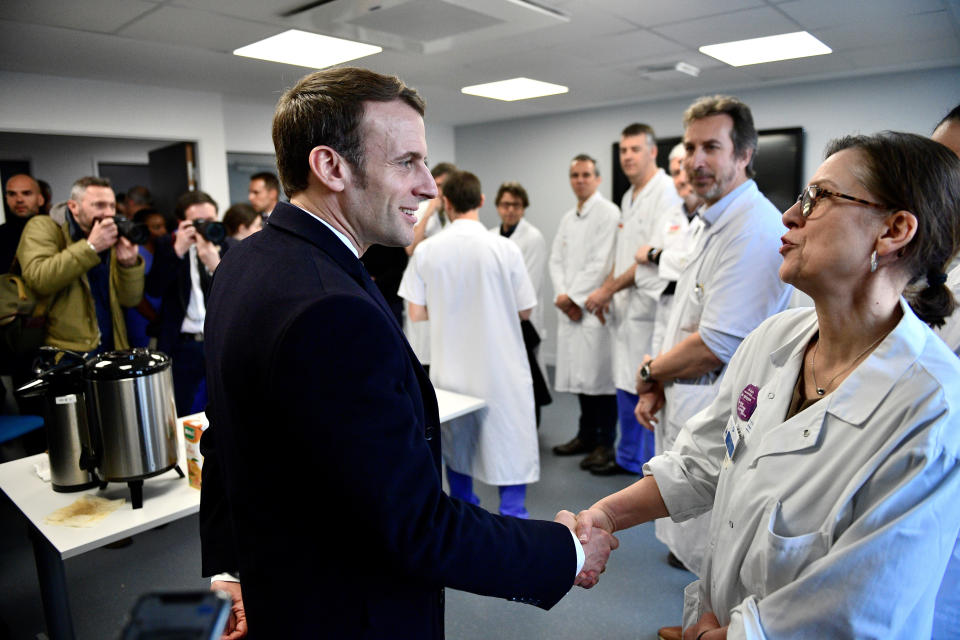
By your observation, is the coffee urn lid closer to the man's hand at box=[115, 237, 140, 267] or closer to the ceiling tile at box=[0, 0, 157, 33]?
the man's hand at box=[115, 237, 140, 267]

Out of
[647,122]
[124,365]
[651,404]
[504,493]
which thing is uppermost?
[647,122]

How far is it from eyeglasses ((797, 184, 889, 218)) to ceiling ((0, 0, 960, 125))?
2.09 meters

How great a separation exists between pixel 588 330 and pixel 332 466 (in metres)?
3.23

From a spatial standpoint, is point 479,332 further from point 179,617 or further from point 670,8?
point 179,617

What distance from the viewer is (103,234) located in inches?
113

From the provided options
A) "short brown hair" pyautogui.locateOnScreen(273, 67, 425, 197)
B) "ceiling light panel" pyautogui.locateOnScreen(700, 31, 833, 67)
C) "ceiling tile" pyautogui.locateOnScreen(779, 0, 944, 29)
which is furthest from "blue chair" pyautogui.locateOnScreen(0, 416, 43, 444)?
"ceiling light panel" pyautogui.locateOnScreen(700, 31, 833, 67)

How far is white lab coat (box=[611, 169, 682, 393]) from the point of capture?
3.34 m

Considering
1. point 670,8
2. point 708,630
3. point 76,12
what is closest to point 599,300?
point 670,8

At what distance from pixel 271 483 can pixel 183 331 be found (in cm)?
284

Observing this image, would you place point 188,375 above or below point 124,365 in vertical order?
below

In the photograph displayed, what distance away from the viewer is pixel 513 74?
14.5 feet

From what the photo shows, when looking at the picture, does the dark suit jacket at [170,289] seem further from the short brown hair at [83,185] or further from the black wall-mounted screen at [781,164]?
the black wall-mounted screen at [781,164]

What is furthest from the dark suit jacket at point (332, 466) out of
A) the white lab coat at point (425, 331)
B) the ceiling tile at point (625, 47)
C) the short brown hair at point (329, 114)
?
the white lab coat at point (425, 331)

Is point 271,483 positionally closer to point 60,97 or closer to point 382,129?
point 382,129
